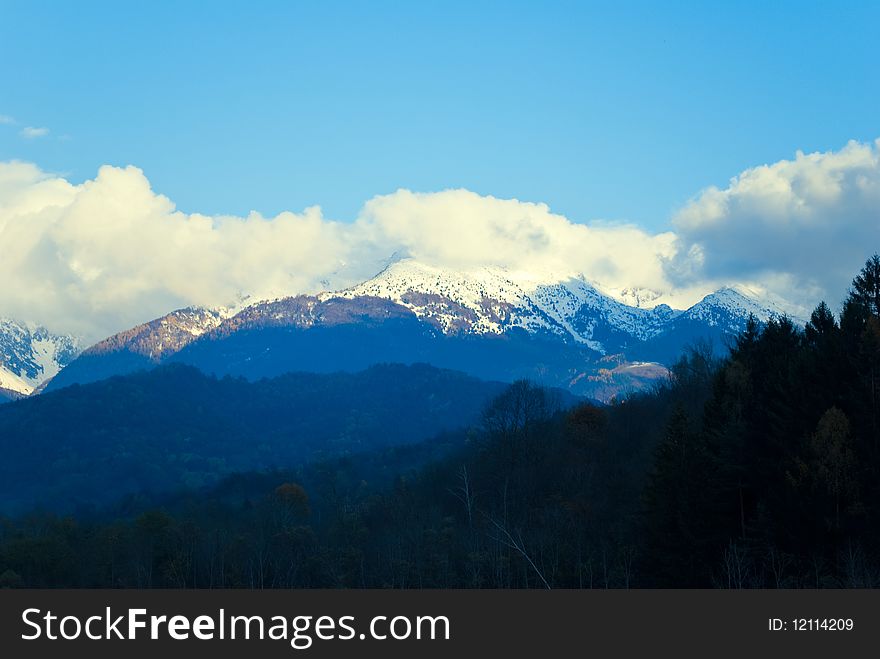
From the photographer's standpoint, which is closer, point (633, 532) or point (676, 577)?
point (676, 577)

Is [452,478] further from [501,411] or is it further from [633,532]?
[633,532]

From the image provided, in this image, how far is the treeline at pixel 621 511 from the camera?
65500 mm

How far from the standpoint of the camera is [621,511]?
318 ft

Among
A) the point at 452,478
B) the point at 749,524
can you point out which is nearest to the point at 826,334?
the point at 749,524

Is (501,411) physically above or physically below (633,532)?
above

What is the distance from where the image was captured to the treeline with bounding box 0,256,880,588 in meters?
65.5

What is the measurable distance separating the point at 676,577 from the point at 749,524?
576 centimetres

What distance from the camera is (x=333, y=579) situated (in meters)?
107
